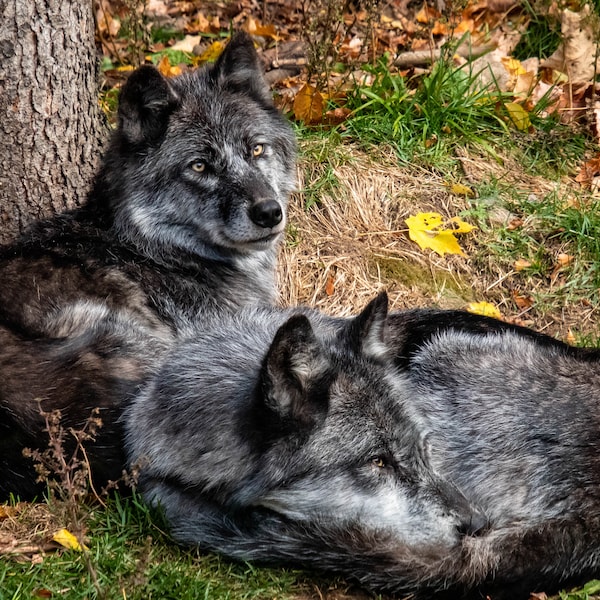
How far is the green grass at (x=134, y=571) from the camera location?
14.1 ft

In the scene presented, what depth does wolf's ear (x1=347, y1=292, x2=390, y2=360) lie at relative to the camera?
4.80 m

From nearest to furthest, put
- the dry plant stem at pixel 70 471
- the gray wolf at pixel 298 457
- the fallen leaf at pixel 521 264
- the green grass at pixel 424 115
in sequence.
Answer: the dry plant stem at pixel 70 471, the gray wolf at pixel 298 457, the fallen leaf at pixel 521 264, the green grass at pixel 424 115

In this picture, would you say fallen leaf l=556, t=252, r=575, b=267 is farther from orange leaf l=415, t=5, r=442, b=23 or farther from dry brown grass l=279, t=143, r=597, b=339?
orange leaf l=415, t=5, r=442, b=23

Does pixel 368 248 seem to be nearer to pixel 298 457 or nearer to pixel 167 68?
pixel 167 68

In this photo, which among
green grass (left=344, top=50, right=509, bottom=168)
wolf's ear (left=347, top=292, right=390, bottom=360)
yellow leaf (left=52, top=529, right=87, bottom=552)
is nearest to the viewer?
yellow leaf (left=52, top=529, right=87, bottom=552)

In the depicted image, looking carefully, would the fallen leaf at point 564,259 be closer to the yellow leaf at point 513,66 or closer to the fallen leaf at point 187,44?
the yellow leaf at point 513,66

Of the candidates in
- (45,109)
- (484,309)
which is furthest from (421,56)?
(45,109)

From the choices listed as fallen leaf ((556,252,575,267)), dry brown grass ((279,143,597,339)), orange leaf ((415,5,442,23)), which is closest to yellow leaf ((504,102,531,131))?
dry brown grass ((279,143,597,339))

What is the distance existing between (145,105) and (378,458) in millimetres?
3064

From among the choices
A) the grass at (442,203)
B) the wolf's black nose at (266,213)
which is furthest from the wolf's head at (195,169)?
the grass at (442,203)

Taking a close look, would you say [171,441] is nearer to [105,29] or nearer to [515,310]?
[515,310]

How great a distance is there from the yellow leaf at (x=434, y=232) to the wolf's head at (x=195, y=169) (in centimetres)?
165

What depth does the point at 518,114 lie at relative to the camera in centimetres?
847

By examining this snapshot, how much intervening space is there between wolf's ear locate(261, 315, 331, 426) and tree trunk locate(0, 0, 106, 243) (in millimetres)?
3105
